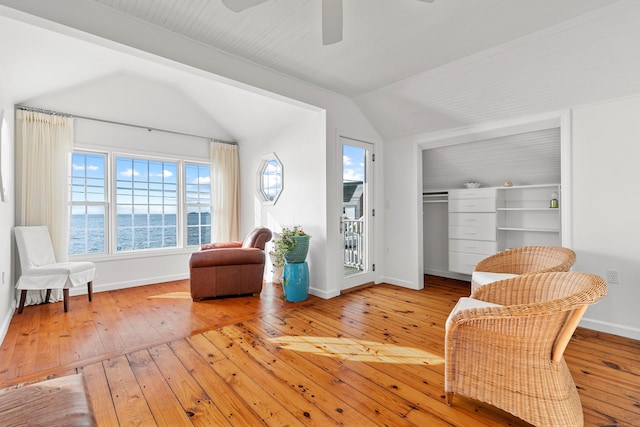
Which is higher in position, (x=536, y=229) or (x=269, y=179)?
(x=269, y=179)

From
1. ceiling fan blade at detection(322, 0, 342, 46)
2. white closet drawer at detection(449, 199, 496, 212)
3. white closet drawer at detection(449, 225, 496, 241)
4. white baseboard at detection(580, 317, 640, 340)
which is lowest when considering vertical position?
white baseboard at detection(580, 317, 640, 340)

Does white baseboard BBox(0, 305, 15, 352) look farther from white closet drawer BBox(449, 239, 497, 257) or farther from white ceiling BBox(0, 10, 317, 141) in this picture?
white closet drawer BBox(449, 239, 497, 257)

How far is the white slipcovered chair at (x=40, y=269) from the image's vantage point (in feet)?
10.4

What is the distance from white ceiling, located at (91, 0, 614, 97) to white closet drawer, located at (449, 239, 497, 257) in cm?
257

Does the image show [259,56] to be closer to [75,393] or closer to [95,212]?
[75,393]

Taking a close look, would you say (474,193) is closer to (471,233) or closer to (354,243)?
(471,233)

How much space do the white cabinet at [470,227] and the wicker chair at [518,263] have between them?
4.84 ft

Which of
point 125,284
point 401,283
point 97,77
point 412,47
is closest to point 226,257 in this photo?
point 125,284

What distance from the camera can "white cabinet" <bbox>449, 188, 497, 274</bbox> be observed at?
167 inches

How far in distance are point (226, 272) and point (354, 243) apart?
6.38ft

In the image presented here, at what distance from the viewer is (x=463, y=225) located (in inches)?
178

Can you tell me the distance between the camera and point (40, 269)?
10.4 ft

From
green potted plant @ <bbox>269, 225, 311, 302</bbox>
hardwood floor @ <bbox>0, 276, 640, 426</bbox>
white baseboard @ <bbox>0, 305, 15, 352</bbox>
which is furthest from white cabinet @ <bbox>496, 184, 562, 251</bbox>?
white baseboard @ <bbox>0, 305, 15, 352</bbox>

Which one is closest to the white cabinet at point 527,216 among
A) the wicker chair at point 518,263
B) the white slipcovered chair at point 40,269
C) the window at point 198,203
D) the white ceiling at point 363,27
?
the wicker chair at point 518,263
